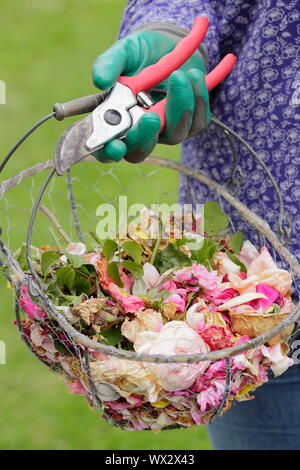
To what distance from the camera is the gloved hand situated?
2.63ft

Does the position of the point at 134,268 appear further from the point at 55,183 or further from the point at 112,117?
the point at 55,183

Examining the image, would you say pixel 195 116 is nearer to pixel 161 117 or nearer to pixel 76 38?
pixel 161 117

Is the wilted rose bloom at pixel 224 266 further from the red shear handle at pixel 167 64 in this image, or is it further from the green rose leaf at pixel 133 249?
the red shear handle at pixel 167 64

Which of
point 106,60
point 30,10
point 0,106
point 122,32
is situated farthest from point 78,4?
point 106,60

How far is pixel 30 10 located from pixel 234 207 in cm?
320

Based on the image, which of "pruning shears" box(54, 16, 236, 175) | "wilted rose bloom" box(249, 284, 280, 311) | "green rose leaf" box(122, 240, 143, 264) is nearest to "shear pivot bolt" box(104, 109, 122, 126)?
"pruning shears" box(54, 16, 236, 175)

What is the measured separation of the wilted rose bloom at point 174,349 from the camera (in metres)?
0.72

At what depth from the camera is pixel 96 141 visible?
780 millimetres

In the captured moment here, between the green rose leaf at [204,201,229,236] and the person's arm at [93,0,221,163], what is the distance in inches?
4.0

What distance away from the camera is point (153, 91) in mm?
911

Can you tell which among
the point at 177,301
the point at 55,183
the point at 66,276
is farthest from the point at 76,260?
the point at 55,183

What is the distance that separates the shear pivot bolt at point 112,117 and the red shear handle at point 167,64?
52 millimetres

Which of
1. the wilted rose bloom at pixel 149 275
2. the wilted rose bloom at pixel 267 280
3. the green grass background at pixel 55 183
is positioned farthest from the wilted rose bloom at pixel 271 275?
the green grass background at pixel 55 183

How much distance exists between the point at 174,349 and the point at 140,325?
6 centimetres
